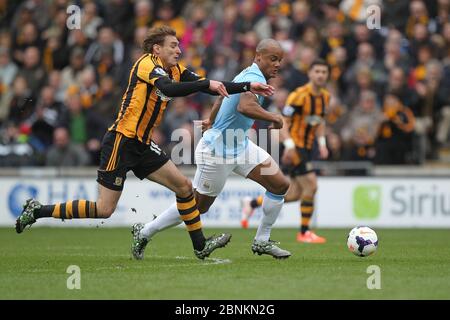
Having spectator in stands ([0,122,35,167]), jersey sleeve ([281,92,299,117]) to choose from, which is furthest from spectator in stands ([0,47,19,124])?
jersey sleeve ([281,92,299,117])

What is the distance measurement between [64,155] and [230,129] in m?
9.42

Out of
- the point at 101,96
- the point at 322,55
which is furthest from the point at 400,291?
the point at 101,96

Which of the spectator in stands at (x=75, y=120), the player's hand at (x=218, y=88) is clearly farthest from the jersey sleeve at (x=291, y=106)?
the spectator in stands at (x=75, y=120)

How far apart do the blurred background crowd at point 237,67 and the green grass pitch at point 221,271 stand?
172 inches

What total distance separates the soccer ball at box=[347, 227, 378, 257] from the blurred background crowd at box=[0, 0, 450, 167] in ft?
25.1

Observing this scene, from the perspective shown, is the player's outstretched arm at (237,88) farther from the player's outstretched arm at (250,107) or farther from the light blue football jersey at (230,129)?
the light blue football jersey at (230,129)

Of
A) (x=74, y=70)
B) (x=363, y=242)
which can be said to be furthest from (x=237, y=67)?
(x=363, y=242)

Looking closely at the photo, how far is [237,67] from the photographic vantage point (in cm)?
2019

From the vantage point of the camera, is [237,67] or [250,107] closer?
[250,107]

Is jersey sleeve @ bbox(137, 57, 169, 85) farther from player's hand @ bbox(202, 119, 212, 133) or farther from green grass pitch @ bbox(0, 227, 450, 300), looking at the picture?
green grass pitch @ bbox(0, 227, 450, 300)

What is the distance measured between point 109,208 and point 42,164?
960 cm

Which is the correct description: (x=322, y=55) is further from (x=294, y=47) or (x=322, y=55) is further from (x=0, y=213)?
(x=0, y=213)

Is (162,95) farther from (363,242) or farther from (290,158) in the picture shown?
(290,158)

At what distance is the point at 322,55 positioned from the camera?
19828 millimetres
